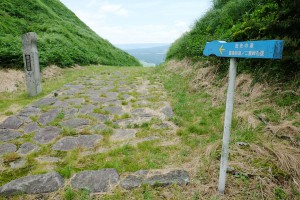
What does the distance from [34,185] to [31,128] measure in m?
2.00

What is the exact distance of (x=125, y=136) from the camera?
405 cm

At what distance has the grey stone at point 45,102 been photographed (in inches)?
233

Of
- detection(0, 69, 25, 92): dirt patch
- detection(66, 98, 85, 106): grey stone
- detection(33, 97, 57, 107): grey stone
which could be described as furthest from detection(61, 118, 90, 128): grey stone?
detection(0, 69, 25, 92): dirt patch

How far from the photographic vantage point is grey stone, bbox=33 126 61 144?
12.7 ft

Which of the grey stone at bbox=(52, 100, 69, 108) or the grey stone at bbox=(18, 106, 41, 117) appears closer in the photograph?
the grey stone at bbox=(18, 106, 41, 117)

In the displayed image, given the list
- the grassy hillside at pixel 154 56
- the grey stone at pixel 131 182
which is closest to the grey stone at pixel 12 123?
the grey stone at pixel 131 182

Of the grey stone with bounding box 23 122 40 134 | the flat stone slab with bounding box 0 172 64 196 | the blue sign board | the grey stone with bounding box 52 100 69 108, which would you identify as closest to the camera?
the blue sign board

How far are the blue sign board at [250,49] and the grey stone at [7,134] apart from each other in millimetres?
3514

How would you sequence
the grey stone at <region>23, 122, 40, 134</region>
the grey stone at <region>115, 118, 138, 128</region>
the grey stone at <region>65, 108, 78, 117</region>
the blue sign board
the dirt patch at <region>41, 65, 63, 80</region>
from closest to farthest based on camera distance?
the blue sign board, the grey stone at <region>23, 122, 40, 134</region>, the grey stone at <region>115, 118, 138, 128</region>, the grey stone at <region>65, 108, 78, 117</region>, the dirt patch at <region>41, 65, 63, 80</region>

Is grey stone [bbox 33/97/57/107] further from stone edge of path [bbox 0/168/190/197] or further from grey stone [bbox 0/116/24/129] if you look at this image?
stone edge of path [bbox 0/168/190/197]

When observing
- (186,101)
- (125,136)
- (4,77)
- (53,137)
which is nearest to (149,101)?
(186,101)

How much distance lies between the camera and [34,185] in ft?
8.67

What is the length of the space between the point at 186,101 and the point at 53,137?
322 cm

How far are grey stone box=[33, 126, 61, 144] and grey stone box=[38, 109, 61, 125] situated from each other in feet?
1.24
